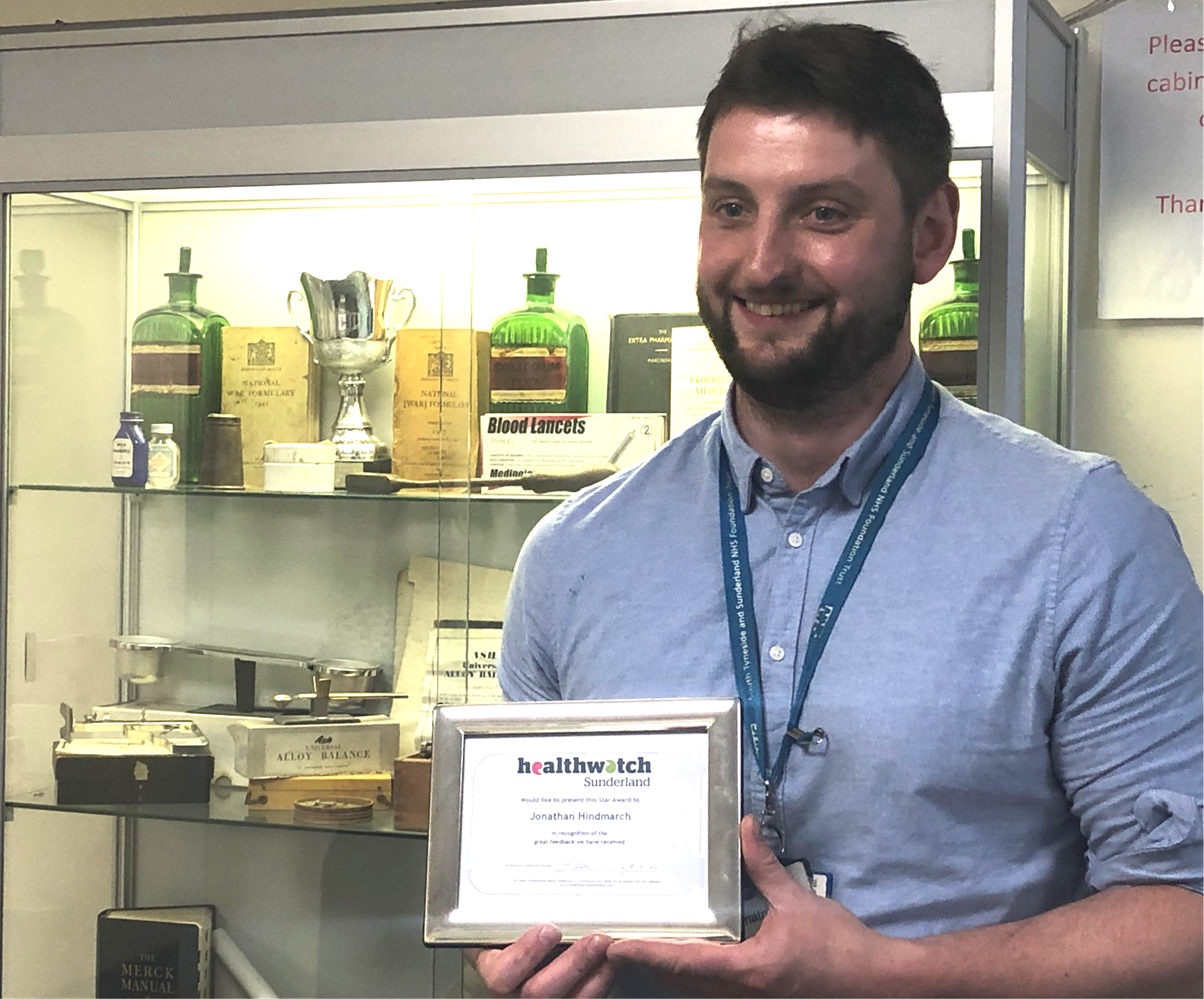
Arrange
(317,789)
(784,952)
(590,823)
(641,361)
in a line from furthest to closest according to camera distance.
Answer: (317,789)
(641,361)
(590,823)
(784,952)

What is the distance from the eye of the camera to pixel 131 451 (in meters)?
2.22

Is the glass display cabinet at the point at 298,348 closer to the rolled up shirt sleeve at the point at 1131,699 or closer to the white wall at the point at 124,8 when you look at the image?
the white wall at the point at 124,8

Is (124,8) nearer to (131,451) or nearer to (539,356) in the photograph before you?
(131,451)

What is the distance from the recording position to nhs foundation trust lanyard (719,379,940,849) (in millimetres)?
1230

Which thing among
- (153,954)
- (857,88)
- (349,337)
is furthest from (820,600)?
(153,954)

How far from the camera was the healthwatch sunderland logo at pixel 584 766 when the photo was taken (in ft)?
4.04

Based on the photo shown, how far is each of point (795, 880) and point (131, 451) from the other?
4.62 feet

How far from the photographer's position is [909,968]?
1.15 m

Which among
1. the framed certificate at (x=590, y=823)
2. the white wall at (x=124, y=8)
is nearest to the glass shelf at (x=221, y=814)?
the framed certificate at (x=590, y=823)

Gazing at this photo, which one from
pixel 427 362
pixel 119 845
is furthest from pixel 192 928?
pixel 427 362

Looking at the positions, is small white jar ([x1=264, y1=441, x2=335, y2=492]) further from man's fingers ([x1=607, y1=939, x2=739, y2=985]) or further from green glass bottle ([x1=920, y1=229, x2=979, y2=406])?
man's fingers ([x1=607, y1=939, x2=739, y2=985])

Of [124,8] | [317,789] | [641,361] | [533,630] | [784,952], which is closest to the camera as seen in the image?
[784,952]

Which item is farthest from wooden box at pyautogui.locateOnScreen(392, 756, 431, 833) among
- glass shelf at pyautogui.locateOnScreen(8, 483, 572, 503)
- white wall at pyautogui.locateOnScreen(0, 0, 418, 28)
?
white wall at pyautogui.locateOnScreen(0, 0, 418, 28)

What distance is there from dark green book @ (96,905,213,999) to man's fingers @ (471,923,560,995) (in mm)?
1201
